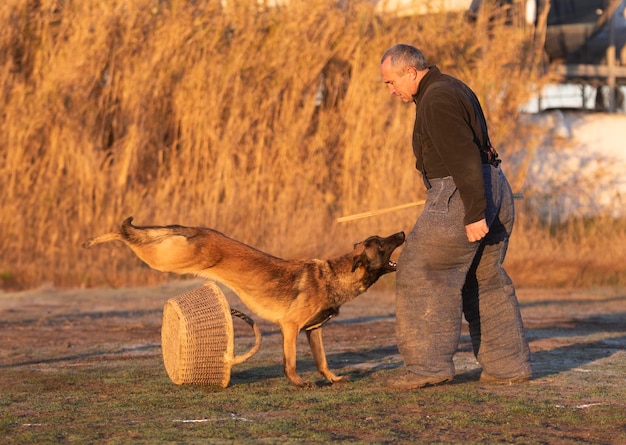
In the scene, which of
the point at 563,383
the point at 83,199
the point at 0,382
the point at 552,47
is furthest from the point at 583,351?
the point at 552,47

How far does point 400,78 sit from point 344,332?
14.2 ft

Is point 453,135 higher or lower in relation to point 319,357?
higher

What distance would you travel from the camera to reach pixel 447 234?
6867mm

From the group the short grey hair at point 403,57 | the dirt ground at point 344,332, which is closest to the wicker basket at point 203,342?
the dirt ground at point 344,332

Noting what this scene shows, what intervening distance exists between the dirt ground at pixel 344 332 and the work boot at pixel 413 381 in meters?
0.79

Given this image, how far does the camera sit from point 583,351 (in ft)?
30.4

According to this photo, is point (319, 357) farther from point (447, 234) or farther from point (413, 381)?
point (447, 234)

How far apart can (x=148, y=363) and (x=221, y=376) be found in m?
1.53

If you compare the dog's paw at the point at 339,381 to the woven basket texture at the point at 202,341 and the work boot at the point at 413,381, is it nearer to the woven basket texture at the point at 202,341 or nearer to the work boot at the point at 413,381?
the work boot at the point at 413,381

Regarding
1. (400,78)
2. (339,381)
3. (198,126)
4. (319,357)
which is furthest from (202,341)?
(198,126)

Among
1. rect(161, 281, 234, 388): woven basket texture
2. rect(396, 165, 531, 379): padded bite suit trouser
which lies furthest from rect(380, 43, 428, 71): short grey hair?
rect(161, 281, 234, 388): woven basket texture

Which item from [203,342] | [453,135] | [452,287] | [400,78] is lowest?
[203,342]

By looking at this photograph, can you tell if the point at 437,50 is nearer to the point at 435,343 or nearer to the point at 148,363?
the point at 148,363

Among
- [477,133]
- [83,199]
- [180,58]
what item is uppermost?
[180,58]
